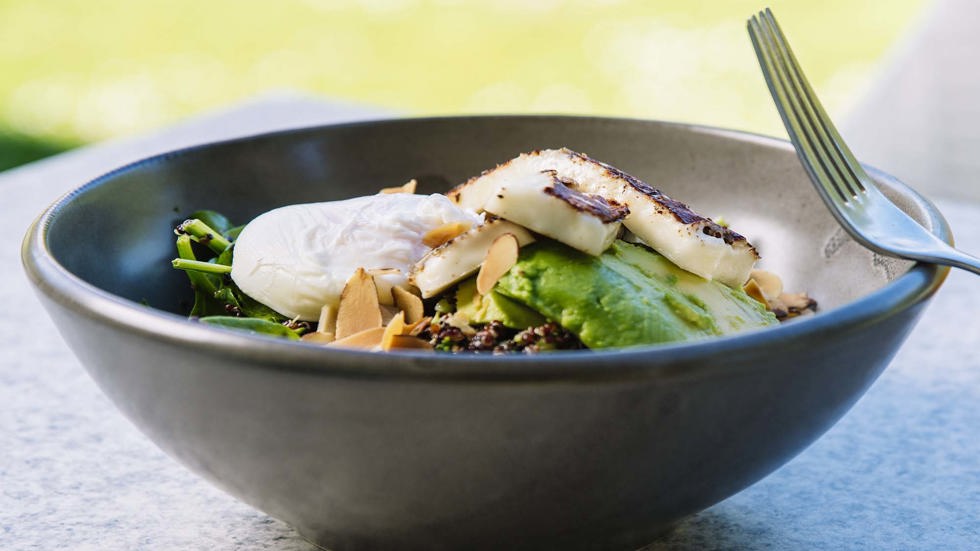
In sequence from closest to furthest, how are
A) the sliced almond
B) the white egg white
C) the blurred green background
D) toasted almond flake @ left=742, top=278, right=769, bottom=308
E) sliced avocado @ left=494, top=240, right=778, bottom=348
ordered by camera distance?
sliced avocado @ left=494, top=240, right=778, bottom=348 → the white egg white → toasted almond flake @ left=742, top=278, right=769, bottom=308 → the sliced almond → the blurred green background

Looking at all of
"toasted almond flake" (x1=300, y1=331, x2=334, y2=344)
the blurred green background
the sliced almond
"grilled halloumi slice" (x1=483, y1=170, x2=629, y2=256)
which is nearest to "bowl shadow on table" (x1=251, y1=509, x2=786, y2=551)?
"toasted almond flake" (x1=300, y1=331, x2=334, y2=344)

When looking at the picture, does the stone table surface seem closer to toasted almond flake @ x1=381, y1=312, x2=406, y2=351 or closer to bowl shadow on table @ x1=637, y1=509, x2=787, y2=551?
bowl shadow on table @ x1=637, y1=509, x2=787, y2=551

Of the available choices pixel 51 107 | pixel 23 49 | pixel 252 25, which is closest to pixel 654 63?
pixel 252 25

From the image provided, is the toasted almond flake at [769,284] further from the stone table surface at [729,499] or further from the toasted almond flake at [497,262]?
the toasted almond flake at [497,262]

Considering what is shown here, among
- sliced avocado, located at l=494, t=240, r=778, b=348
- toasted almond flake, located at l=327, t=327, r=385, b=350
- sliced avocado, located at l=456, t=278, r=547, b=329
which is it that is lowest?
toasted almond flake, located at l=327, t=327, r=385, b=350

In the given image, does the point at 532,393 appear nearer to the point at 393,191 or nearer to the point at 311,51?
the point at 393,191
